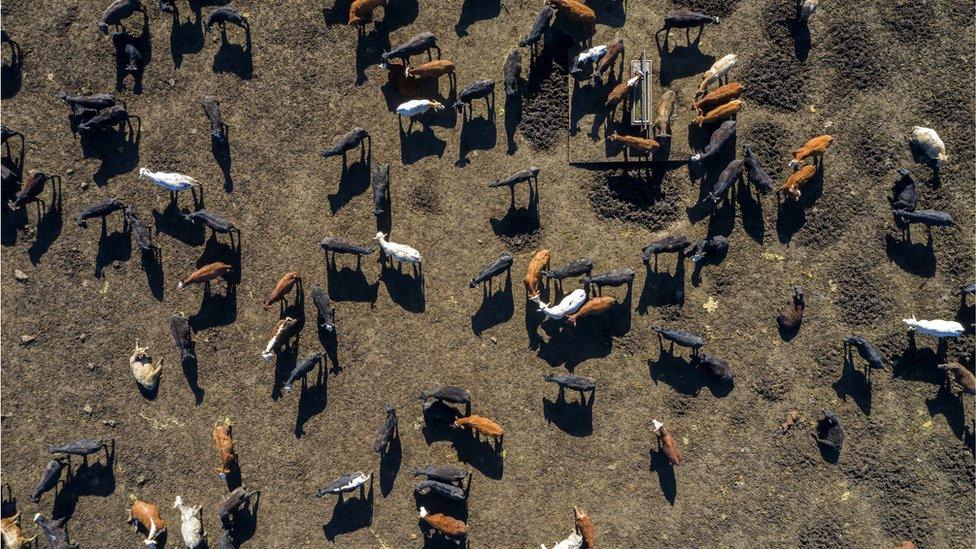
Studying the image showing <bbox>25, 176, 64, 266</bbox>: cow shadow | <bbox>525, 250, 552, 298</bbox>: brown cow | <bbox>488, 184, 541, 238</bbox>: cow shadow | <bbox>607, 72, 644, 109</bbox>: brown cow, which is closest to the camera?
<bbox>607, 72, 644, 109</bbox>: brown cow

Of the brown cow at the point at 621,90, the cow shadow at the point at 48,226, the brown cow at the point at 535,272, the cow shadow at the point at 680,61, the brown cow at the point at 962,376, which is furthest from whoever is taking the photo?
the cow shadow at the point at 48,226

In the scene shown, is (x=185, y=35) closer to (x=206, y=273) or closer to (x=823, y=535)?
(x=206, y=273)

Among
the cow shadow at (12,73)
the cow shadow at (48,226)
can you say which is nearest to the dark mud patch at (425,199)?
the cow shadow at (48,226)

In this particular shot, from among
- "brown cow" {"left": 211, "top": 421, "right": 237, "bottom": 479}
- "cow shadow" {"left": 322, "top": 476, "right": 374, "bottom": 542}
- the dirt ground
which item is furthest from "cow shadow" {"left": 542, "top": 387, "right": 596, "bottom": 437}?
"brown cow" {"left": 211, "top": 421, "right": 237, "bottom": 479}

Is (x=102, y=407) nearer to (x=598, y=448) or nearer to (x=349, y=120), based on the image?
(x=349, y=120)

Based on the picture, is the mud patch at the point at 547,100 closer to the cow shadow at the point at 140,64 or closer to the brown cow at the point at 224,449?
the cow shadow at the point at 140,64

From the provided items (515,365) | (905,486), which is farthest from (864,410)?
(515,365)

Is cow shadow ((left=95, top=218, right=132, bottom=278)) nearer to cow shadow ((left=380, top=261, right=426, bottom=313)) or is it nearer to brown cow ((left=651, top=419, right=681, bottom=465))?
cow shadow ((left=380, top=261, right=426, bottom=313))
